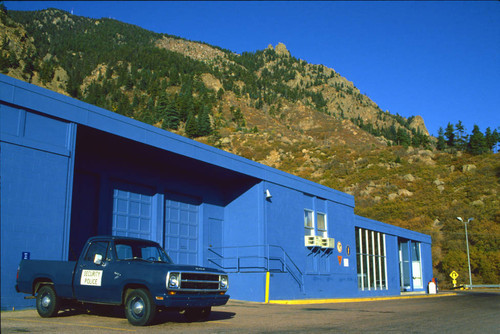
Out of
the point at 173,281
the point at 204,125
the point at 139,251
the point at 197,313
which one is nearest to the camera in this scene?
the point at 173,281

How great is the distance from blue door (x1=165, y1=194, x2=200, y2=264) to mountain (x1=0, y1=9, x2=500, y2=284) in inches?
1618

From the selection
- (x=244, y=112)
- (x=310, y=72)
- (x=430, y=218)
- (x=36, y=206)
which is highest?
(x=310, y=72)

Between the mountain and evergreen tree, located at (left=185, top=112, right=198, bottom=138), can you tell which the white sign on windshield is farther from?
evergreen tree, located at (left=185, top=112, right=198, bottom=138)

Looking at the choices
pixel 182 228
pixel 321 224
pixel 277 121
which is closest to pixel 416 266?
pixel 321 224

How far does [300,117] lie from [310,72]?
5681cm

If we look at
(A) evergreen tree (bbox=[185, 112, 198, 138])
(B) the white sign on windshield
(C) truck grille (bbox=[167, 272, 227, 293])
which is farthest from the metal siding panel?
(A) evergreen tree (bbox=[185, 112, 198, 138])

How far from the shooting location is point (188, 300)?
31.2 ft

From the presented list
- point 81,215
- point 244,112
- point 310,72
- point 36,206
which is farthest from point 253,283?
point 310,72

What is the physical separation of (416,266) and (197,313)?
29683mm

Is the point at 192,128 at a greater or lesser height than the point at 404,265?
greater

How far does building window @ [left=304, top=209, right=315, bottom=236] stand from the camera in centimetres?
2344

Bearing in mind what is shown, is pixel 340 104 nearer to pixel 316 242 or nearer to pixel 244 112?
pixel 244 112

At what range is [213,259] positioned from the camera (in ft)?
67.6

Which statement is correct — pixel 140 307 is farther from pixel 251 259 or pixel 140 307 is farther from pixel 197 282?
pixel 251 259
